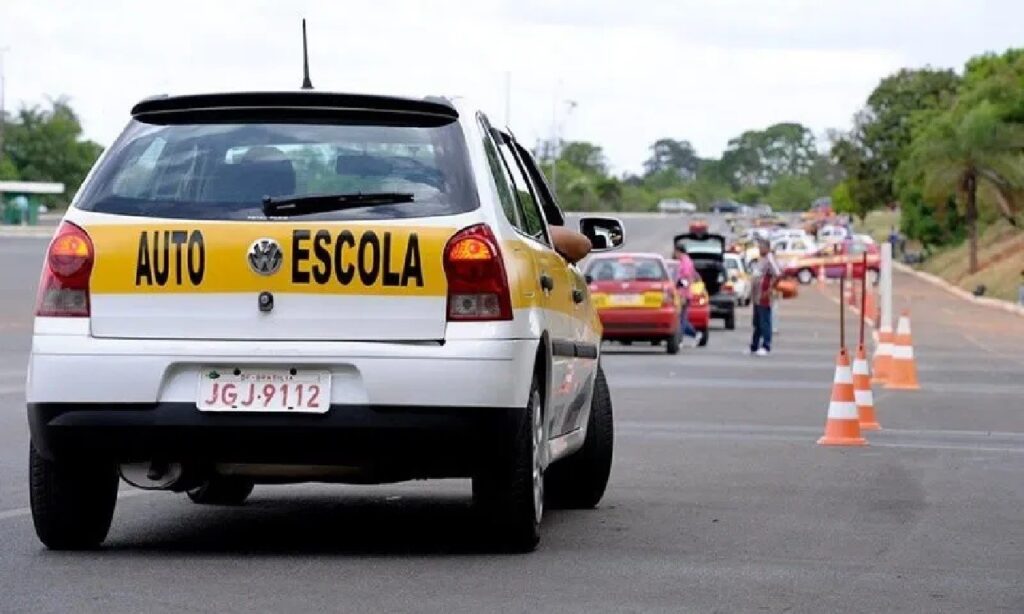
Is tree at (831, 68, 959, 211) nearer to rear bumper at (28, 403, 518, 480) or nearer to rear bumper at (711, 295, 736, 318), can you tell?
rear bumper at (711, 295, 736, 318)

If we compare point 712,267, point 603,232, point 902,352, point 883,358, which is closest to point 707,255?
point 712,267

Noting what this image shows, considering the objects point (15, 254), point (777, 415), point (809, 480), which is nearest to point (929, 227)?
point (15, 254)

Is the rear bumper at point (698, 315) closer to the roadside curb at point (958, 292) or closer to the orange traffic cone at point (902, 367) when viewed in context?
the orange traffic cone at point (902, 367)

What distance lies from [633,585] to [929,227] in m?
102

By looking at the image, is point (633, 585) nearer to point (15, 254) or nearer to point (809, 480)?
point (809, 480)

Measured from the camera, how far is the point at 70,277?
878 cm

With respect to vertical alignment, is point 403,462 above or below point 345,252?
below

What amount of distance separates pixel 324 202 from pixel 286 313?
453 mm

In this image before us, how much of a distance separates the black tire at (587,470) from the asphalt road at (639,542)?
0.16 metres

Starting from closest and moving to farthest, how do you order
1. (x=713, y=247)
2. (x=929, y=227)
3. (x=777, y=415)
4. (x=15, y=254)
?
(x=777, y=415) < (x=713, y=247) < (x=15, y=254) < (x=929, y=227)

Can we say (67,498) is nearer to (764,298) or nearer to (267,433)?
(267,433)

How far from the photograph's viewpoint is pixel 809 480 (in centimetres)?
1351

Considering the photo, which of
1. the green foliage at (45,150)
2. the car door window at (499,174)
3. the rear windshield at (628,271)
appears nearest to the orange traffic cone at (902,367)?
the rear windshield at (628,271)

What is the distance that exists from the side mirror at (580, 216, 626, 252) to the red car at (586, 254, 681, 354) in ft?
69.4
